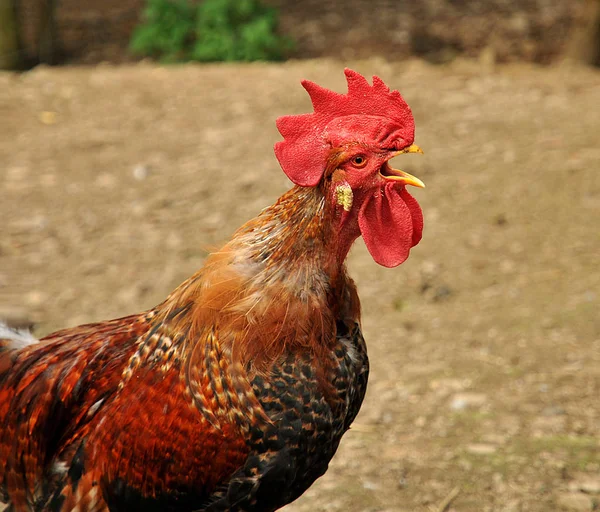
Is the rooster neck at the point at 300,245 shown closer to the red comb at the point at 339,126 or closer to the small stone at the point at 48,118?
the red comb at the point at 339,126

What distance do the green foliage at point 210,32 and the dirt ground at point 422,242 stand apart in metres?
0.46

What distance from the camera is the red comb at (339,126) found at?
109 inches

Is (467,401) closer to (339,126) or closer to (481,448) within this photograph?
(481,448)

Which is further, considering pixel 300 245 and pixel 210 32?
pixel 210 32

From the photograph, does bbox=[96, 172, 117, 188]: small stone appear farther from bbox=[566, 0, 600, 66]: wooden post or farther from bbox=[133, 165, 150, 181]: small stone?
bbox=[566, 0, 600, 66]: wooden post

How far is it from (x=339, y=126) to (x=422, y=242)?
3942mm

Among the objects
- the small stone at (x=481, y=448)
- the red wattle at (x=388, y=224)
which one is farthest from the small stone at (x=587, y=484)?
the red wattle at (x=388, y=224)

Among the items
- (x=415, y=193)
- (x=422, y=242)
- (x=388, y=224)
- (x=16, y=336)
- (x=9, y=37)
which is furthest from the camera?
(x=9, y=37)

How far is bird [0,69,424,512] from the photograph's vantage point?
2.79 m

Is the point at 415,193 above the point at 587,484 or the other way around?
the other way around

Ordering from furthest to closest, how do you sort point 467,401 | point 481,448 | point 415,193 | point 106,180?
1. point 106,180
2. point 415,193
3. point 467,401
4. point 481,448

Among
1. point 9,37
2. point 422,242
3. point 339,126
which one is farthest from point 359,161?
point 9,37

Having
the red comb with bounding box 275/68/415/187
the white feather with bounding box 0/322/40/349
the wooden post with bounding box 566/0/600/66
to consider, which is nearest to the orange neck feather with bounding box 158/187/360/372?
the red comb with bounding box 275/68/415/187

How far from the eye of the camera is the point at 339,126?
2824mm
